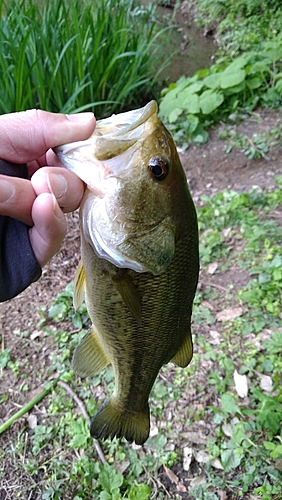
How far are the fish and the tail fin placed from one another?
27 centimetres

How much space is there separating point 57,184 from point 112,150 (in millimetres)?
156

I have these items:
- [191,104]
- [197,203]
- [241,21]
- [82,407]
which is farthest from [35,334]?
[241,21]

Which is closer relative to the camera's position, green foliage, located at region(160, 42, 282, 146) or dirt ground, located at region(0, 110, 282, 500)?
dirt ground, located at region(0, 110, 282, 500)

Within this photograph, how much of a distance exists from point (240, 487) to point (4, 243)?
1.61m

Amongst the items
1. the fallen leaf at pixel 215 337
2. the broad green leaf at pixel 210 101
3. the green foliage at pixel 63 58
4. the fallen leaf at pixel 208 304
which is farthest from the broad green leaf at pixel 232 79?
the fallen leaf at pixel 215 337

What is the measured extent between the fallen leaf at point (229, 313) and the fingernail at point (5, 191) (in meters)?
1.95

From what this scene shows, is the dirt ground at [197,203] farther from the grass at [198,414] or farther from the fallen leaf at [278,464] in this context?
the fallen leaf at [278,464]

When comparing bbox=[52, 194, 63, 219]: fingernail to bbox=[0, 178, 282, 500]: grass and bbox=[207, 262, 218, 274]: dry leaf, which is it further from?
bbox=[207, 262, 218, 274]: dry leaf

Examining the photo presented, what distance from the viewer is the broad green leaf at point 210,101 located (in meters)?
4.31

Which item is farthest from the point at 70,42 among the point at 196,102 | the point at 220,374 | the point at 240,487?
the point at 240,487

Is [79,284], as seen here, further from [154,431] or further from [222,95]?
[222,95]

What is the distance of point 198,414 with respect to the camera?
2398 millimetres

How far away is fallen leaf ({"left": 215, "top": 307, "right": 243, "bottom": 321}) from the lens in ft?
9.15

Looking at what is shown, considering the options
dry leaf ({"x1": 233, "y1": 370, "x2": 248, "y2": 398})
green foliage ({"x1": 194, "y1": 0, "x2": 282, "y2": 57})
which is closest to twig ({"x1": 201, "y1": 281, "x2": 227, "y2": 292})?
dry leaf ({"x1": 233, "y1": 370, "x2": 248, "y2": 398})
